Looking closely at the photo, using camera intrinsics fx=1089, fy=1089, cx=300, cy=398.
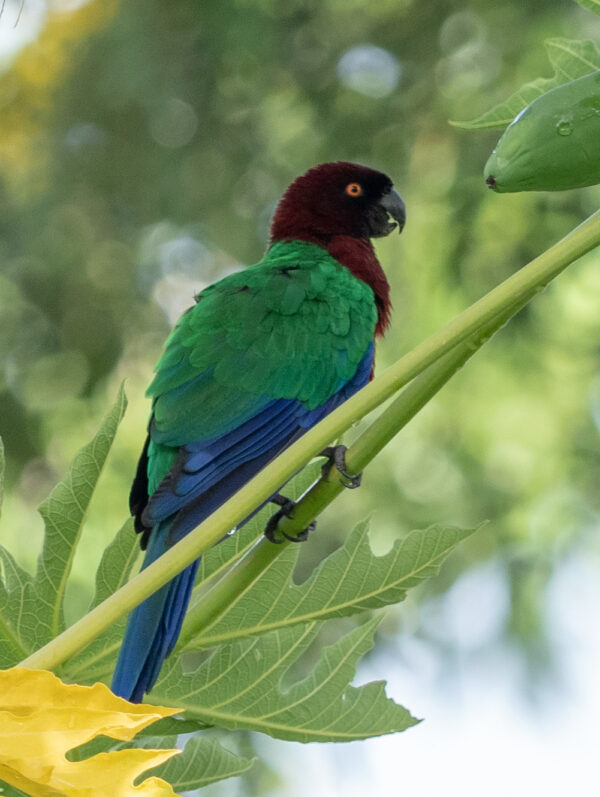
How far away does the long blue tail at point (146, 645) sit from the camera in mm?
1182

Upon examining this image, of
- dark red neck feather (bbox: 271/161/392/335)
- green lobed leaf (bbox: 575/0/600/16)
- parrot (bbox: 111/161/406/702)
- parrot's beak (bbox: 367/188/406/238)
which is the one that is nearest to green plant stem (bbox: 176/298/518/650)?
parrot (bbox: 111/161/406/702)

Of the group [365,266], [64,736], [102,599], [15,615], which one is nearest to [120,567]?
[102,599]

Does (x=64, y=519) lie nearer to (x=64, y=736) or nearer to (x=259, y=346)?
(x=64, y=736)

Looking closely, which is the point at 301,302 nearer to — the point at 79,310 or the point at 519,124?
the point at 519,124

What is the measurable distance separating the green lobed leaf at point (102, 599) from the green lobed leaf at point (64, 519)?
53mm

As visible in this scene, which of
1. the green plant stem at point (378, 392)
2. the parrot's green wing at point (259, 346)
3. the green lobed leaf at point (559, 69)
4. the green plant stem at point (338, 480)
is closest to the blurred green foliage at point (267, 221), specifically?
the parrot's green wing at point (259, 346)

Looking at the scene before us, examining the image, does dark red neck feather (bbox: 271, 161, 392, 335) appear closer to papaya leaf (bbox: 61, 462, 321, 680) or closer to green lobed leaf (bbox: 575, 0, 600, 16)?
papaya leaf (bbox: 61, 462, 321, 680)

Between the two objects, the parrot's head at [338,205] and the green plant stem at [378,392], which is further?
the parrot's head at [338,205]

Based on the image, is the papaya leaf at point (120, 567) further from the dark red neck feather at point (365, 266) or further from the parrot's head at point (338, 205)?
the parrot's head at point (338, 205)

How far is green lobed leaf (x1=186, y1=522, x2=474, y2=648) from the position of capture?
3.74 feet

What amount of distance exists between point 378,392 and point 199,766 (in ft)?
1.72

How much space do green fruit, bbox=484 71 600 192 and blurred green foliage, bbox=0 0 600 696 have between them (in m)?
3.13

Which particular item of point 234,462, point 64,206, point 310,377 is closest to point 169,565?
point 234,462

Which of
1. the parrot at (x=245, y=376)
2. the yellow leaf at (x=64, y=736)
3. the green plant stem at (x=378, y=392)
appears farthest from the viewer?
the parrot at (x=245, y=376)
